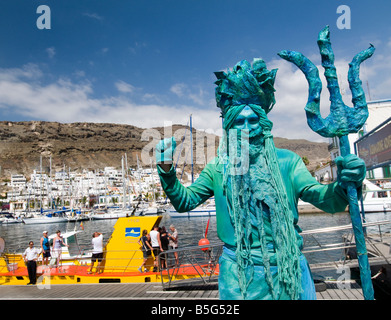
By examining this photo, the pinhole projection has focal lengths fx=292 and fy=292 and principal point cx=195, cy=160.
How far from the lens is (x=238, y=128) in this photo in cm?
197

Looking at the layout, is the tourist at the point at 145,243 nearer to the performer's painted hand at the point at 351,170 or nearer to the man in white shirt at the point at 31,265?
the man in white shirt at the point at 31,265

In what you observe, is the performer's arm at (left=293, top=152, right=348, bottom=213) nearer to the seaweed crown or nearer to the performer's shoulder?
the performer's shoulder

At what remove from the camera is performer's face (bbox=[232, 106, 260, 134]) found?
6.45 ft

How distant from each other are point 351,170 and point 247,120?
701mm

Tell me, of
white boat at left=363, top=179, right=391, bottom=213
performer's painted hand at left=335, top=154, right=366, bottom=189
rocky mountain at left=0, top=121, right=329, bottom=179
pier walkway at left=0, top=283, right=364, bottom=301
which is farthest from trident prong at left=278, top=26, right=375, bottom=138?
rocky mountain at left=0, top=121, right=329, bottom=179

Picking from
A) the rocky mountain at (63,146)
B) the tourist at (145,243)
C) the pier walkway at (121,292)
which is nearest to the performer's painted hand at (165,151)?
the pier walkway at (121,292)

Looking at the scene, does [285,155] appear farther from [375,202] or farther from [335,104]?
[375,202]

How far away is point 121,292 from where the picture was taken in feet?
22.2

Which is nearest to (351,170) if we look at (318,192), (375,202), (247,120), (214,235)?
(318,192)

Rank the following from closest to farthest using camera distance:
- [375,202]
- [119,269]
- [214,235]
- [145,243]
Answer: [145,243]
[119,269]
[214,235]
[375,202]

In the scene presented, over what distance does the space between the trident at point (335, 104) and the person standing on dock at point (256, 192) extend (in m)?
0.16

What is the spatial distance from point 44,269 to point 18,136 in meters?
172
